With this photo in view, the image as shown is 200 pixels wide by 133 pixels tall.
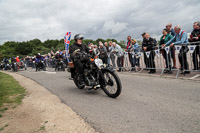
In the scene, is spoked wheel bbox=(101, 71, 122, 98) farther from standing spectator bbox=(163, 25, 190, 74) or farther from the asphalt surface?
standing spectator bbox=(163, 25, 190, 74)

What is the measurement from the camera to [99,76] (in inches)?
197

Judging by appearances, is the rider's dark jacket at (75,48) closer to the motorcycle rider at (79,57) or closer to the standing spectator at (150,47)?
the motorcycle rider at (79,57)

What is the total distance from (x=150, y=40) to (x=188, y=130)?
6859 mm

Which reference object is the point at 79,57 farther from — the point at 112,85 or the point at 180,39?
the point at 180,39

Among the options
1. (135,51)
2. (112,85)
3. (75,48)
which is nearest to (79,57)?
(75,48)

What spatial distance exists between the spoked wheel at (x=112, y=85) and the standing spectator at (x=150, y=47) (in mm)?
4409

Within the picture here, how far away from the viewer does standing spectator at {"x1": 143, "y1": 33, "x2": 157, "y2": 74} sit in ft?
28.3

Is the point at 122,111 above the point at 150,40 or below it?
below

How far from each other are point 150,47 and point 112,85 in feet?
16.3

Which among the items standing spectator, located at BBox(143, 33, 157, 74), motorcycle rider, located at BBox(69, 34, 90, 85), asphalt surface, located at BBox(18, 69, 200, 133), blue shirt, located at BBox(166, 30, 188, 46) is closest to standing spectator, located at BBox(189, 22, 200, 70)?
blue shirt, located at BBox(166, 30, 188, 46)

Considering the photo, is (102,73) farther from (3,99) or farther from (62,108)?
(3,99)

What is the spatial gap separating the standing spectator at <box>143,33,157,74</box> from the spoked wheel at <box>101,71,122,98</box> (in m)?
4.41

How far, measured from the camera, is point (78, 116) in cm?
349

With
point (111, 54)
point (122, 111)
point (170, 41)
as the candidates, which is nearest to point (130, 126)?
point (122, 111)
